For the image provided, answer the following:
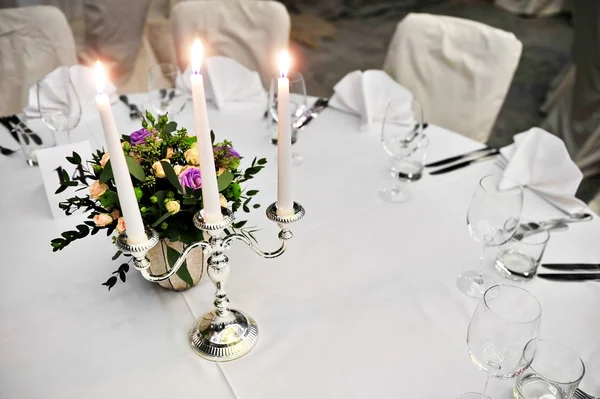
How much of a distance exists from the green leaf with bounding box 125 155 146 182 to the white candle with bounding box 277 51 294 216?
0.24 m

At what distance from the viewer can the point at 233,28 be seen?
7.57ft

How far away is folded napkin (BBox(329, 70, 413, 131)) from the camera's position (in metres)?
1.68

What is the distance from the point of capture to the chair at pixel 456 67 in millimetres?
1897

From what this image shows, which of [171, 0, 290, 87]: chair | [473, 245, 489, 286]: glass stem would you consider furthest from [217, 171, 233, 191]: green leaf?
[171, 0, 290, 87]: chair

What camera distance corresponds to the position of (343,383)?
0.92 meters

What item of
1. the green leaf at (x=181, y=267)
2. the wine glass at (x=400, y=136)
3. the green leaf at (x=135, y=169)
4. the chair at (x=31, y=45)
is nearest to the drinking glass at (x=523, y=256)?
the wine glass at (x=400, y=136)

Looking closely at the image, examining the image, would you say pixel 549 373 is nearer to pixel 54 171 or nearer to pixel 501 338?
pixel 501 338

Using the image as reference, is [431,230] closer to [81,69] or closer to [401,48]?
[401,48]

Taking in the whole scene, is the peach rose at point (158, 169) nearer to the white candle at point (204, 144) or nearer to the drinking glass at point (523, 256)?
the white candle at point (204, 144)

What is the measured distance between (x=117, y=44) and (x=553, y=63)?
10.7ft

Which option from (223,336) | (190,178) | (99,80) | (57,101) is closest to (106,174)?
(190,178)

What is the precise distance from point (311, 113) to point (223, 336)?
913 mm

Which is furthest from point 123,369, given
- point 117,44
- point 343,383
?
point 117,44

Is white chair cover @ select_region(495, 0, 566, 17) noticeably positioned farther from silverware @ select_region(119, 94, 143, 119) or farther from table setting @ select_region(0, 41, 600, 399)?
silverware @ select_region(119, 94, 143, 119)
